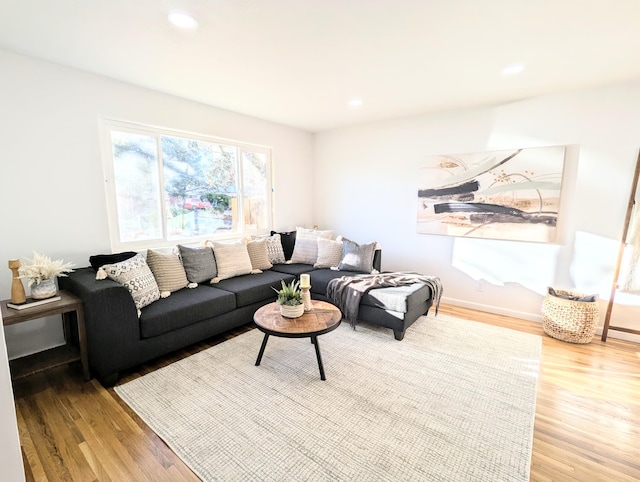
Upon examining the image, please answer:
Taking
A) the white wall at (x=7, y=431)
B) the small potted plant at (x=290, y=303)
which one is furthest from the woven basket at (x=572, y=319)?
the white wall at (x=7, y=431)

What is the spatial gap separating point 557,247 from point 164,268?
4.06 metres

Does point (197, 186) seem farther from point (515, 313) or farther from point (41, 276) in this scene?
point (515, 313)

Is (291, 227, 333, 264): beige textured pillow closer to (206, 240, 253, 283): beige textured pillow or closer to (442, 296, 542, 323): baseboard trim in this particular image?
(206, 240, 253, 283): beige textured pillow

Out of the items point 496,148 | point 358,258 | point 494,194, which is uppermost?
point 496,148

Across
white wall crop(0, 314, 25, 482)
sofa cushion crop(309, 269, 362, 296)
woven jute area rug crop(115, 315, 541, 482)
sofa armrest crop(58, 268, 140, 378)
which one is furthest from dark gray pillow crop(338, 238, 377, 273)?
white wall crop(0, 314, 25, 482)

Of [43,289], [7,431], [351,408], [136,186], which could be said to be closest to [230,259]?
[136,186]

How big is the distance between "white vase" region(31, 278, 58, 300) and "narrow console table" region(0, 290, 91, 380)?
0.28 feet

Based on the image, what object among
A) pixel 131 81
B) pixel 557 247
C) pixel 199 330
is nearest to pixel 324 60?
pixel 131 81

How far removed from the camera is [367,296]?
311cm

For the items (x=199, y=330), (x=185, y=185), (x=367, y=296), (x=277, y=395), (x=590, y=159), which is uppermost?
(x=590, y=159)

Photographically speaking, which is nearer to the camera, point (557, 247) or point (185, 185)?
point (557, 247)

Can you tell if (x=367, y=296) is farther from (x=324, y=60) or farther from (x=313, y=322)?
(x=324, y=60)

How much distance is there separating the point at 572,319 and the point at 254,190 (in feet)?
12.9

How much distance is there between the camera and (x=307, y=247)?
420 centimetres
